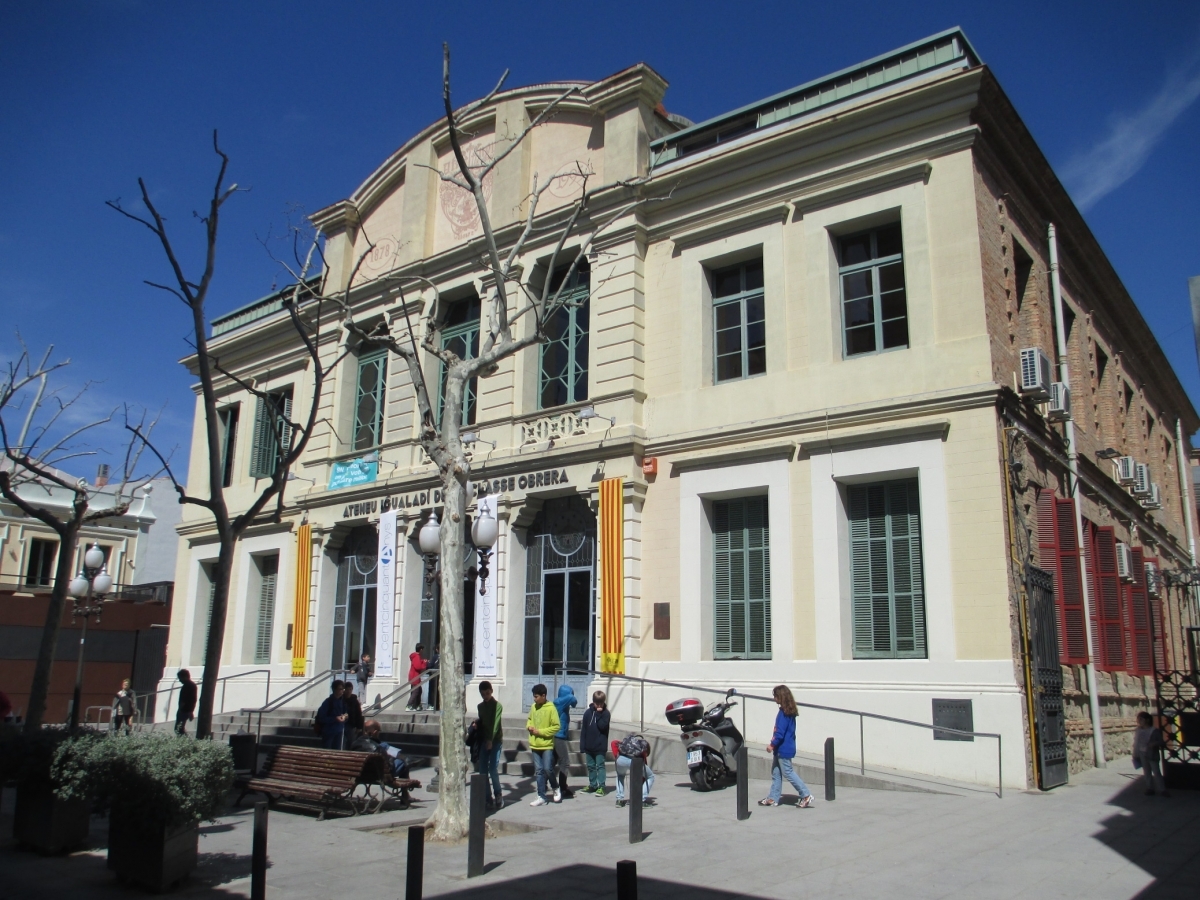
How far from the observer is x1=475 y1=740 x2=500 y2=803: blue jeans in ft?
41.7

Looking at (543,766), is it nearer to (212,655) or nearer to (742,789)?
(742,789)

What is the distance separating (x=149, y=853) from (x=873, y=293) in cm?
1334

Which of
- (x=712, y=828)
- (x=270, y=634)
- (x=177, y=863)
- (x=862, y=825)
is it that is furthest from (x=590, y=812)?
(x=270, y=634)

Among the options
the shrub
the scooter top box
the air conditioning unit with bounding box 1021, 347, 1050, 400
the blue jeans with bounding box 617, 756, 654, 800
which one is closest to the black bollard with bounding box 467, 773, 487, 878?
the shrub

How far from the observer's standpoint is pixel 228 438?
29312 millimetres

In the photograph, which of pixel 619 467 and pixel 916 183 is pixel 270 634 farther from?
pixel 916 183

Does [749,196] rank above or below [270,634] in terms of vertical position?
above

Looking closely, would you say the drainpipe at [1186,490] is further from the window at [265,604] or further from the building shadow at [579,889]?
the building shadow at [579,889]

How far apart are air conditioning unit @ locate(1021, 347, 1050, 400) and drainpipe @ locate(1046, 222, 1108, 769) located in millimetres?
1956

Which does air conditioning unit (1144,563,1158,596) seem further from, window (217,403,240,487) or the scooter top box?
window (217,403,240,487)

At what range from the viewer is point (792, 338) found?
687 inches

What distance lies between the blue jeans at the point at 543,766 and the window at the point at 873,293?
27.3 ft

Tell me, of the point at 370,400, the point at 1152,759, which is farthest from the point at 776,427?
the point at 370,400

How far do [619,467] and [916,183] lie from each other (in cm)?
702
